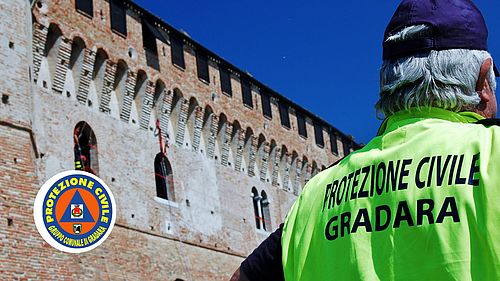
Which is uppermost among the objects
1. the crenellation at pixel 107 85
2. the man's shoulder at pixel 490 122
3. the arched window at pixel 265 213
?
the crenellation at pixel 107 85

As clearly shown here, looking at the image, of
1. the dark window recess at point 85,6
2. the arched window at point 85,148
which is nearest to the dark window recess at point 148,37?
the dark window recess at point 85,6

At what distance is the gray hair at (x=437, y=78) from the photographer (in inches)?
59.6

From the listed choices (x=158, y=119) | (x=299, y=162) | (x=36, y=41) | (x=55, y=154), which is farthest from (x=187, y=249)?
(x=299, y=162)

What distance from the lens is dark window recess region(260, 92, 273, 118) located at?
26656mm

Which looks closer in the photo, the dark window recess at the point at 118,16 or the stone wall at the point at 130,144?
the stone wall at the point at 130,144

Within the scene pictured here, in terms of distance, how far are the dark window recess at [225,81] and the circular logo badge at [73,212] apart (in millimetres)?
9088

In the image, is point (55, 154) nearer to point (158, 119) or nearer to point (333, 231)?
point (158, 119)

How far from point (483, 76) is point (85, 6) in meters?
17.8

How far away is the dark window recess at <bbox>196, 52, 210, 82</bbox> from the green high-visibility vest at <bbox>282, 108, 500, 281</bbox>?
21670mm

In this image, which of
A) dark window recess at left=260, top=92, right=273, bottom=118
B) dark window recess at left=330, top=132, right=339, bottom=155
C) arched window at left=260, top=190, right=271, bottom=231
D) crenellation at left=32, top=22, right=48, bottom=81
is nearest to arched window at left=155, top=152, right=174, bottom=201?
crenellation at left=32, top=22, right=48, bottom=81

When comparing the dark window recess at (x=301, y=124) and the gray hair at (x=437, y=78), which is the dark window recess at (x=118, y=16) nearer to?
the dark window recess at (x=301, y=124)

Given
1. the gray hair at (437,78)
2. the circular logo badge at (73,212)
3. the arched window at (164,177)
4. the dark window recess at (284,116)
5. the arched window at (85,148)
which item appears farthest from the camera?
the dark window recess at (284,116)

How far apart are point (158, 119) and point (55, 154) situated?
15.8 feet

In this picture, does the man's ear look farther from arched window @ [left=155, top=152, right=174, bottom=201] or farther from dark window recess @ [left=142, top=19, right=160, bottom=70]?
dark window recess @ [left=142, top=19, right=160, bottom=70]
